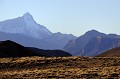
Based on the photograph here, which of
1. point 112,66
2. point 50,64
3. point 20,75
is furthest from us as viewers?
point 50,64

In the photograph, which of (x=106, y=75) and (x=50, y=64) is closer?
(x=106, y=75)

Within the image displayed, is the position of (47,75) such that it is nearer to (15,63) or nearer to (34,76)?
(34,76)

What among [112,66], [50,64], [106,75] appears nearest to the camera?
[106,75]

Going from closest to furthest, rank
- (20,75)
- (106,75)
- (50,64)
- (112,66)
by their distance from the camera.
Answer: (106,75), (20,75), (112,66), (50,64)

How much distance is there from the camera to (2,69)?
33094 millimetres

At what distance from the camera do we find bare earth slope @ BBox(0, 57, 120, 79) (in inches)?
1077

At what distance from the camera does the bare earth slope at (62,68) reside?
27359 mm

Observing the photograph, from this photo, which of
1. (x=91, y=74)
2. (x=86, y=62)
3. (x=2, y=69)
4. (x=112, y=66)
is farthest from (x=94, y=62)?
(x=2, y=69)

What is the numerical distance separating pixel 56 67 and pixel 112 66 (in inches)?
218

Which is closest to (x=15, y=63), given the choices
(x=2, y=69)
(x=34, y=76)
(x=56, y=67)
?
(x=2, y=69)

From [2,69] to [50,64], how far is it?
16.4 ft

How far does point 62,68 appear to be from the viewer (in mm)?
31375

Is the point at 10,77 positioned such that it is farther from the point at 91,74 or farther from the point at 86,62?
the point at 86,62

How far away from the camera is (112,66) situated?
3142 cm
